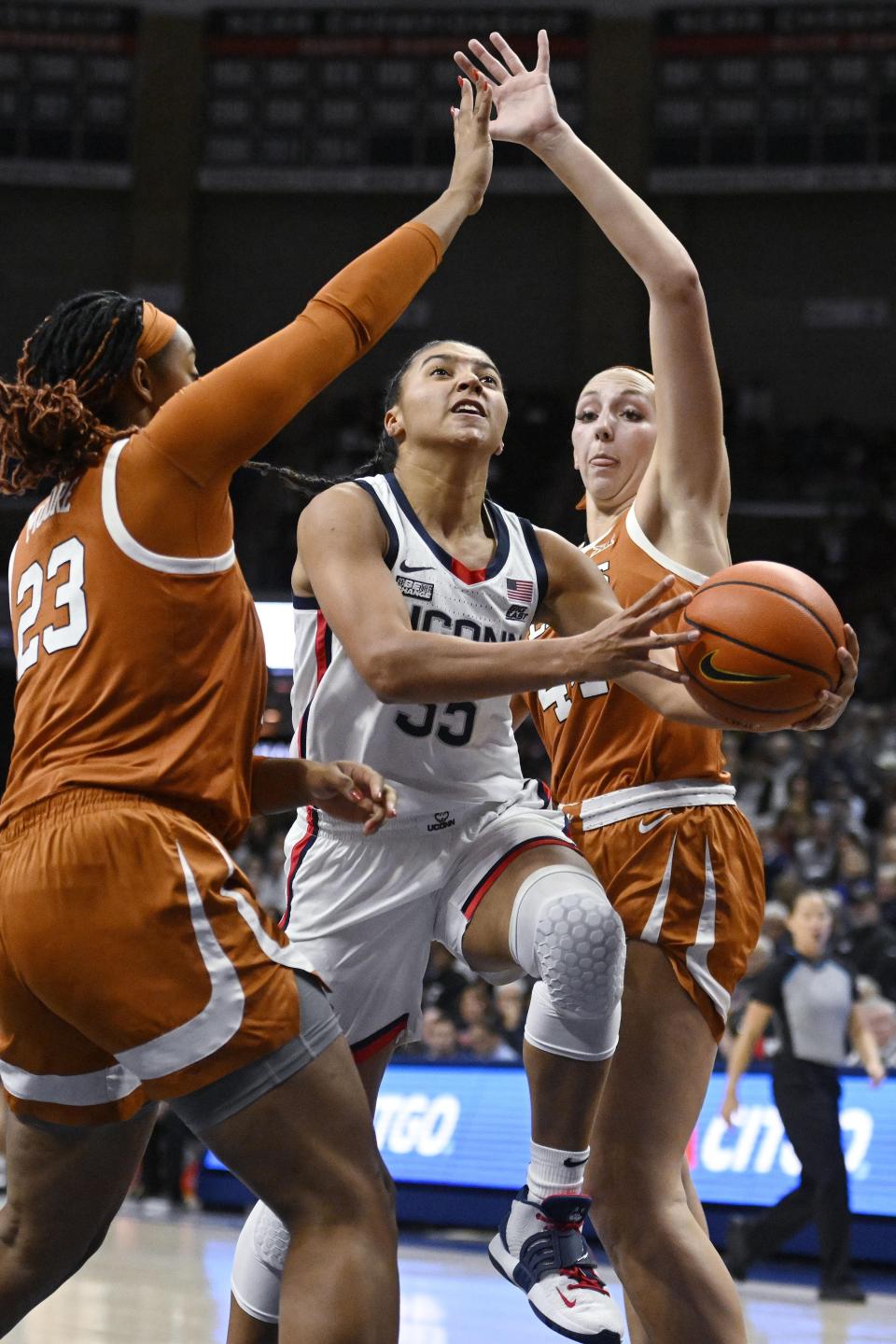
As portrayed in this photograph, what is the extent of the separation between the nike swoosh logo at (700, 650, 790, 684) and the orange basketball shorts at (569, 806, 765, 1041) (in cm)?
58

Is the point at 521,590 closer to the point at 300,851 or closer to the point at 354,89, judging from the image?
the point at 300,851

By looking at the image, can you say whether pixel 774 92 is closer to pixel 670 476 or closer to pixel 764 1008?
pixel 764 1008

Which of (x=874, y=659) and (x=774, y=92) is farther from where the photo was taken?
(x=774, y=92)

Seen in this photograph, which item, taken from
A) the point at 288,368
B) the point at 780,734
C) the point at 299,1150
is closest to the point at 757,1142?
the point at 299,1150

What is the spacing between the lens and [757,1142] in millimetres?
8391

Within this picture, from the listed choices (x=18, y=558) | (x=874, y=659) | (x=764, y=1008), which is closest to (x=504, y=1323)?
(x=764, y=1008)

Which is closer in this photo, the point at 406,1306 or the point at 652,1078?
the point at 652,1078

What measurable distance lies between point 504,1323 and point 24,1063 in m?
4.32

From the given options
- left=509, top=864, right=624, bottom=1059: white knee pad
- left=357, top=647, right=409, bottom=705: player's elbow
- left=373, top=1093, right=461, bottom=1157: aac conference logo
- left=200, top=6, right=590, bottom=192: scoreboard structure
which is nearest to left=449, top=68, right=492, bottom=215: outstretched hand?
left=357, top=647, right=409, bottom=705: player's elbow

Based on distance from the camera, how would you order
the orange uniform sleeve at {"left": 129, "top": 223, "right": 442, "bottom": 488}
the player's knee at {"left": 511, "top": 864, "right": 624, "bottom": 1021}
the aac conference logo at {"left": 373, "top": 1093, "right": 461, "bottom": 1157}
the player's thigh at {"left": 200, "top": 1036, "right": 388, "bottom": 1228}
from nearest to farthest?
the player's thigh at {"left": 200, "top": 1036, "right": 388, "bottom": 1228} < the orange uniform sleeve at {"left": 129, "top": 223, "right": 442, "bottom": 488} < the player's knee at {"left": 511, "top": 864, "right": 624, "bottom": 1021} < the aac conference logo at {"left": 373, "top": 1093, "right": 461, "bottom": 1157}

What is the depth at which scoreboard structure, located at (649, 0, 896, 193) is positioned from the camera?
57.3ft

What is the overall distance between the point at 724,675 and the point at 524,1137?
6250 millimetres

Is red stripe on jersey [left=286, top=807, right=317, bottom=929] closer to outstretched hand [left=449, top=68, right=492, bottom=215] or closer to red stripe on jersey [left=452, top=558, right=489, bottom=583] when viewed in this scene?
red stripe on jersey [left=452, top=558, right=489, bottom=583]

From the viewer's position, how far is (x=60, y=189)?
2027cm
